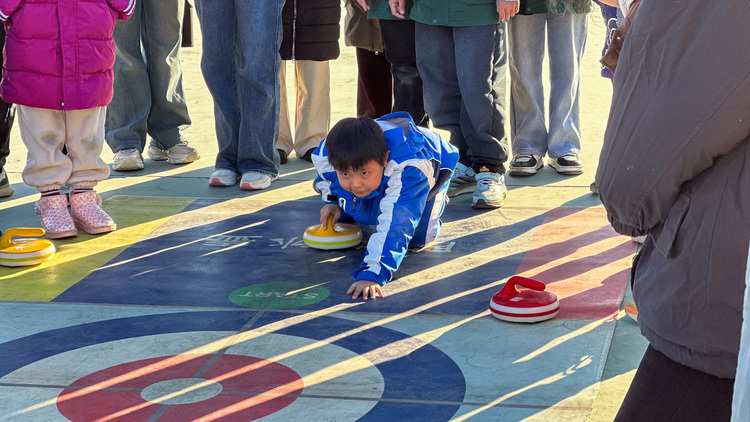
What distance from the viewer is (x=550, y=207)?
5.25m

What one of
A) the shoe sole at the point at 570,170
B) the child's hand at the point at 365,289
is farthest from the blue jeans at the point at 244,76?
the child's hand at the point at 365,289

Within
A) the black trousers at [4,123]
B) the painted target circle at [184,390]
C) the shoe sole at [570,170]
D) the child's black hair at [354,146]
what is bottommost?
the shoe sole at [570,170]

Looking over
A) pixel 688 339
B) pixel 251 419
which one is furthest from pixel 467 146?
pixel 688 339

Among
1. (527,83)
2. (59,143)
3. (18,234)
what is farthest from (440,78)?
(18,234)

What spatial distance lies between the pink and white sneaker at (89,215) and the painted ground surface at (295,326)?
0.30 feet

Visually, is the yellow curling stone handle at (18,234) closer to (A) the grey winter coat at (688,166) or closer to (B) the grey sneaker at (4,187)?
(B) the grey sneaker at (4,187)

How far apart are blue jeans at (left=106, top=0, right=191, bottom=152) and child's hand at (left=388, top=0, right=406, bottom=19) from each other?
159 cm

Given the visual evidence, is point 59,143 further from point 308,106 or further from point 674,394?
point 674,394

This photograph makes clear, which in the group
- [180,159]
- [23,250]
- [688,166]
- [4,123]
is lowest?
[180,159]

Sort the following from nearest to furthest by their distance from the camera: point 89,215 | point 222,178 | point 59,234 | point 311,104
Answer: point 59,234
point 89,215
point 222,178
point 311,104

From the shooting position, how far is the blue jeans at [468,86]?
17.5 ft

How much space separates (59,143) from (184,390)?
7.42 feet

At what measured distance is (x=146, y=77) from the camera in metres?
6.26

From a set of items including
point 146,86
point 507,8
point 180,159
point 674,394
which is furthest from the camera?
point 180,159
